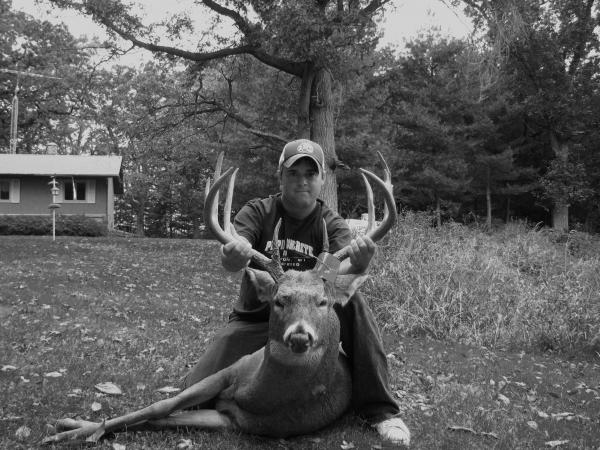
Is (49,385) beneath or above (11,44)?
beneath

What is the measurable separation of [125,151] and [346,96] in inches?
951

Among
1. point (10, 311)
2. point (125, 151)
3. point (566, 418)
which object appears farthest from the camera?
point (125, 151)

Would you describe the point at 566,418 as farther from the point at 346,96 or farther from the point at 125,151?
the point at 125,151

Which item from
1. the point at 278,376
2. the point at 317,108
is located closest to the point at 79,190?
the point at 317,108

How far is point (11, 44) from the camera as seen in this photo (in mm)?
34438

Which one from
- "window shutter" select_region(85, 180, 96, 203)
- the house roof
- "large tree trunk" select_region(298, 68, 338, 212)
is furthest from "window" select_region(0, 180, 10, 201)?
"large tree trunk" select_region(298, 68, 338, 212)

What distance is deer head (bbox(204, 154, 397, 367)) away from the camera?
2.97 metres

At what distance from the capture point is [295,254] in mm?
4023

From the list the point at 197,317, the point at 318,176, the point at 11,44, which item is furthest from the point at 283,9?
the point at 11,44

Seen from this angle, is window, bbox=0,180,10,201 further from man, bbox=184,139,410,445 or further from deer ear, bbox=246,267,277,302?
deer ear, bbox=246,267,277,302

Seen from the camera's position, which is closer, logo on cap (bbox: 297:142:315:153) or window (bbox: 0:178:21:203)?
logo on cap (bbox: 297:142:315:153)

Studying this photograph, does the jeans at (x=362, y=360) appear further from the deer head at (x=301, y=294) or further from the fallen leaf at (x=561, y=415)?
the fallen leaf at (x=561, y=415)

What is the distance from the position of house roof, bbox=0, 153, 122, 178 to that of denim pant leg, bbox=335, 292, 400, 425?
30.6 m

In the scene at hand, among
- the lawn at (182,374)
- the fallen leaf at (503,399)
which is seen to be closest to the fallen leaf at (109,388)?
the lawn at (182,374)
